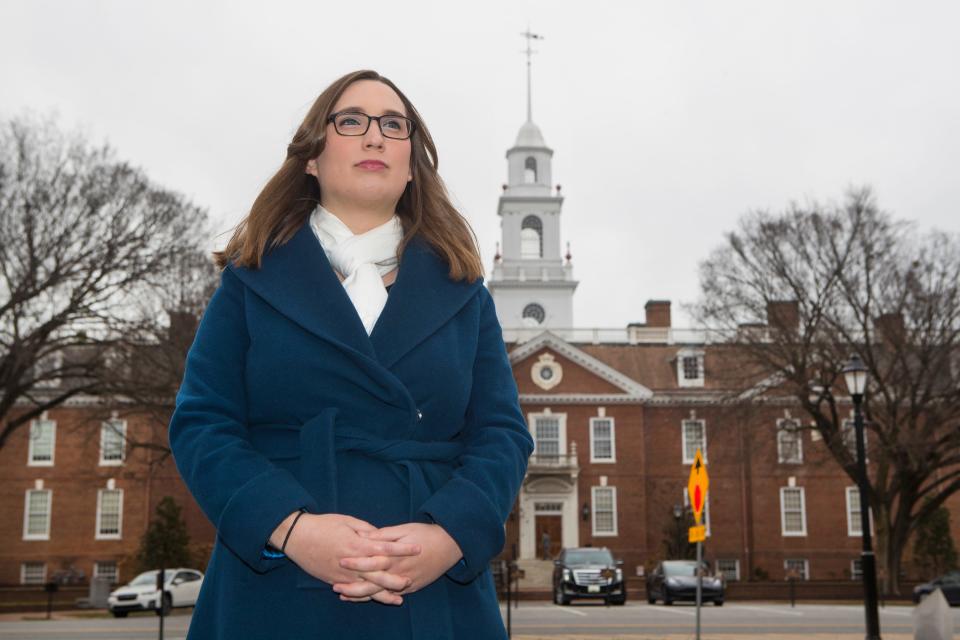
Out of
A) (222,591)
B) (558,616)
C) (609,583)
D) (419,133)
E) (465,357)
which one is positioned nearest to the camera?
(222,591)

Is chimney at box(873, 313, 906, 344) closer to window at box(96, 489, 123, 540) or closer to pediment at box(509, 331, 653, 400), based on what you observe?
pediment at box(509, 331, 653, 400)

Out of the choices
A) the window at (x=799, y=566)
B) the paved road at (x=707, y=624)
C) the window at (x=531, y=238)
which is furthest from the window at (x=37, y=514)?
the window at (x=799, y=566)

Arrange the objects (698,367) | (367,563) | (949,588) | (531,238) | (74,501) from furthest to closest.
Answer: (531,238) → (698,367) → (74,501) → (949,588) → (367,563)

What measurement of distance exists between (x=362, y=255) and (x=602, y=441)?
166 feet

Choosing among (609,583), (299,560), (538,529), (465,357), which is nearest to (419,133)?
(465,357)

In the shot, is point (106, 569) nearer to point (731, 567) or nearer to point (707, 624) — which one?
point (731, 567)

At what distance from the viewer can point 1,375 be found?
27.9 metres

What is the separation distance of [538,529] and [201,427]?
49855mm

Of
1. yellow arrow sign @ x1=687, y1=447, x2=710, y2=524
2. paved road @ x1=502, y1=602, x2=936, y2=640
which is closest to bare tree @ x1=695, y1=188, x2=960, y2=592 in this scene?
paved road @ x1=502, y1=602, x2=936, y2=640

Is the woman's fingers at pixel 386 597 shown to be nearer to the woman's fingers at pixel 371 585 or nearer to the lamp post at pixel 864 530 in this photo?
the woman's fingers at pixel 371 585

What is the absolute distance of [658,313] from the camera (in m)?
60.9

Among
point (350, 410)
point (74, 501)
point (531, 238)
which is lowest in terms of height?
point (350, 410)

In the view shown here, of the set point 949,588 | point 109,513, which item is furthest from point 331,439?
point 109,513

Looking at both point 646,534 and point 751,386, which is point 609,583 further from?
point 646,534
